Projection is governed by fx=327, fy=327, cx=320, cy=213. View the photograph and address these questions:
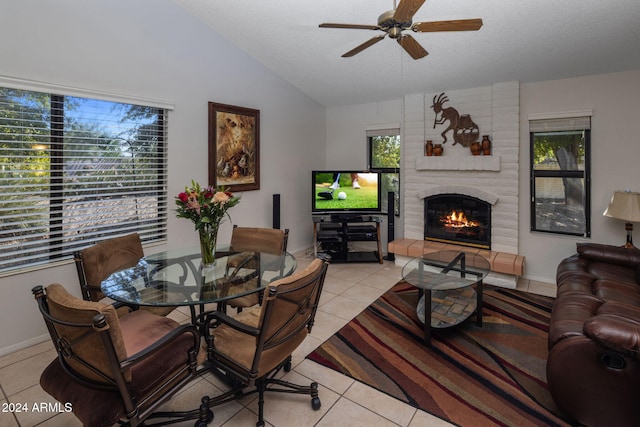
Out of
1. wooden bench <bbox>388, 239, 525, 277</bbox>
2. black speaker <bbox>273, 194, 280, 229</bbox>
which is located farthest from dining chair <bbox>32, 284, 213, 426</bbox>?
wooden bench <bbox>388, 239, 525, 277</bbox>

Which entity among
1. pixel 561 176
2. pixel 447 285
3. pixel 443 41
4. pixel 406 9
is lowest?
pixel 447 285

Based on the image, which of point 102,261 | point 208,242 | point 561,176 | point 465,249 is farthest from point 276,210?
point 561,176

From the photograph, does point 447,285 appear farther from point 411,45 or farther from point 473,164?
point 473,164

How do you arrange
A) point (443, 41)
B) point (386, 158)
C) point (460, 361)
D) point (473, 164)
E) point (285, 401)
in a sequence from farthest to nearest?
point (386, 158) < point (473, 164) < point (443, 41) < point (460, 361) < point (285, 401)

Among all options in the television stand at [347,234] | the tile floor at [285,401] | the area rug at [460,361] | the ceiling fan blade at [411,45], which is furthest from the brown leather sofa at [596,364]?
the television stand at [347,234]

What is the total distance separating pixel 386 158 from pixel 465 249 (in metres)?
1.92

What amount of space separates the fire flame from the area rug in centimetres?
137

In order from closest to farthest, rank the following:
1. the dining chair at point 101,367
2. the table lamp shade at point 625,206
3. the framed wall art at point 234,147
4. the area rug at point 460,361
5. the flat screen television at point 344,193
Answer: the dining chair at point 101,367 → the area rug at point 460,361 → the table lamp shade at point 625,206 → the framed wall art at point 234,147 → the flat screen television at point 344,193

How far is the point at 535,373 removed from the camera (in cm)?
227

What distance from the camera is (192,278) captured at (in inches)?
84.4

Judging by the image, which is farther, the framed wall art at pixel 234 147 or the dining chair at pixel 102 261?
the framed wall art at pixel 234 147

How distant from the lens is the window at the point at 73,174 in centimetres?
254

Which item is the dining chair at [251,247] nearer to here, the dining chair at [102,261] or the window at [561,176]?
the dining chair at [102,261]

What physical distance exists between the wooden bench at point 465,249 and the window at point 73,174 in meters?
3.08
